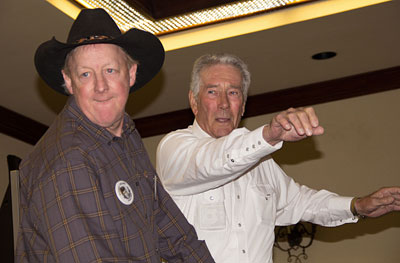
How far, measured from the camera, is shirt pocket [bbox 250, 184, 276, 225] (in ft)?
10.9

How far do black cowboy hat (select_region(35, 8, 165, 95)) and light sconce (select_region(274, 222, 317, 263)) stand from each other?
4247mm

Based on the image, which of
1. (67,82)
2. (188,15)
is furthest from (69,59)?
(188,15)

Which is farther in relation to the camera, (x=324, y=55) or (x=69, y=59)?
(x=324, y=55)

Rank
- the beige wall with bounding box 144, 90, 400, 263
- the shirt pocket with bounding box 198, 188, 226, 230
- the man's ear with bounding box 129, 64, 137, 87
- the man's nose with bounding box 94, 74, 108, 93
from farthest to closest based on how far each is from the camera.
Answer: the beige wall with bounding box 144, 90, 400, 263, the shirt pocket with bounding box 198, 188, 226, 230, the man's ear with bounding box 129, 64, 137, 87, the man's nose with bounding box 94, 74, 108, 93

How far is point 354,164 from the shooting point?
6730 mm

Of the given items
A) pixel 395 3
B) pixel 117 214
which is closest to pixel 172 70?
pixel 395 3

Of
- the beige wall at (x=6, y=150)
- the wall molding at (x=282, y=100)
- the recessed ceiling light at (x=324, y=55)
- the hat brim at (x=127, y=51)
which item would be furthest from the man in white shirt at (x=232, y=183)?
the beige wall at (x=6, y=150)

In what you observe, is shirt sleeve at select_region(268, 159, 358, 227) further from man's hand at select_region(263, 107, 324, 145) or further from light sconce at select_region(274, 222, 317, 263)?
light sconce at select_region(274, 222, 317, 263)

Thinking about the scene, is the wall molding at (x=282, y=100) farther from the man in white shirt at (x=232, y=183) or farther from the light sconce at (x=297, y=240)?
the man in white shirt at (x=232, y=183)

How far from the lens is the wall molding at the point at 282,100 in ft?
22.2

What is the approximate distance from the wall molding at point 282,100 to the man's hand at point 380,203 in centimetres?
361

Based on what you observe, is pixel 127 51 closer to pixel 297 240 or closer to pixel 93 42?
pixel 93 42

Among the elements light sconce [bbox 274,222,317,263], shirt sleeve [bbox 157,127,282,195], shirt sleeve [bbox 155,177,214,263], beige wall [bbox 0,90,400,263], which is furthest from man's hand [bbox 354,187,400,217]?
light sconce [bbox 274,222,317,263]

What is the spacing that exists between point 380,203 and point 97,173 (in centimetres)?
158
